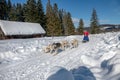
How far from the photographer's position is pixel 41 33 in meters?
61.2

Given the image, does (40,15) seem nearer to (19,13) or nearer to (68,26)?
(19,13)

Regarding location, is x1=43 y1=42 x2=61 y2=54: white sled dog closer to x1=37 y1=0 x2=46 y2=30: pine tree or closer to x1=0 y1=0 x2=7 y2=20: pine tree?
x1=37 y1=0 x2=46 y2=30: pine tree

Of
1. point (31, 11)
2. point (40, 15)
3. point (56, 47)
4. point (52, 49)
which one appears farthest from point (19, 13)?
point (52, 49)

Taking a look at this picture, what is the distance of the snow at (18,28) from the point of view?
170 ft

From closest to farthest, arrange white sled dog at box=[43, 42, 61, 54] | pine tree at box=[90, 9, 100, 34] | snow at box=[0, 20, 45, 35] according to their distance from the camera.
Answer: white sled dog at box=[43, 42, 61, 54]
snow at box=[0, 20, 45, 35]
pine tree at box=[90, 9, 100, 34]

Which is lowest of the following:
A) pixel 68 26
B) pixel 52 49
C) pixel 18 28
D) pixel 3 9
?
pixel 68 26

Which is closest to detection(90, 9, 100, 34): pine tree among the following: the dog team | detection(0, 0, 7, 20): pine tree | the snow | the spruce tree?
the spruce tree

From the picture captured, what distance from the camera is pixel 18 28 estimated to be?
54844 millimetres

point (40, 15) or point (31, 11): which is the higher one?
point (31, 11)

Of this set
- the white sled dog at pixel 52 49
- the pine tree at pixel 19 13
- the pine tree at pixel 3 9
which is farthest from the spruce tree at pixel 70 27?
the white sled dog at pixel 52 49

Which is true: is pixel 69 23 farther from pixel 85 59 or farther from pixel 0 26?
pixel 85 59

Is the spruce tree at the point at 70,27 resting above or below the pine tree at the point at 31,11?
below

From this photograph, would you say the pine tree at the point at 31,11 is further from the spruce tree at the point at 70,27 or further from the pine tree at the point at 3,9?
the pine tree at the point at 3,9

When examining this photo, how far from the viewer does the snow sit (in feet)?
170
